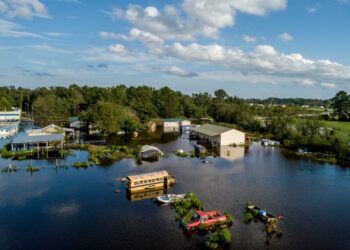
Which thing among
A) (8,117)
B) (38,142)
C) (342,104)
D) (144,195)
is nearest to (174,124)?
(38,142)

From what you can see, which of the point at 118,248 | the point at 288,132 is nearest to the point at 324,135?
the point at 288,132

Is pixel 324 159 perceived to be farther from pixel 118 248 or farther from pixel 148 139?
pixel 118 248

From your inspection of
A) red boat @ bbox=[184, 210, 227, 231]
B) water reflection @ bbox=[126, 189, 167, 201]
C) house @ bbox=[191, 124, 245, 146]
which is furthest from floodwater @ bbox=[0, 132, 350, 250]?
house @ bbox=[191, 124, 245, 146]

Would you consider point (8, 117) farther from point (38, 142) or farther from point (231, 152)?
point (231, 152)

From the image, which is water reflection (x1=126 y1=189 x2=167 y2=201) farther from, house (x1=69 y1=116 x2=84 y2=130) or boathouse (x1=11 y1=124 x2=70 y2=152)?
house (x1=69 y1=116 x2=84 y2=130)

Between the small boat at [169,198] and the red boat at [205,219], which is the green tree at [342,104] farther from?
the red boat at [205,219]
